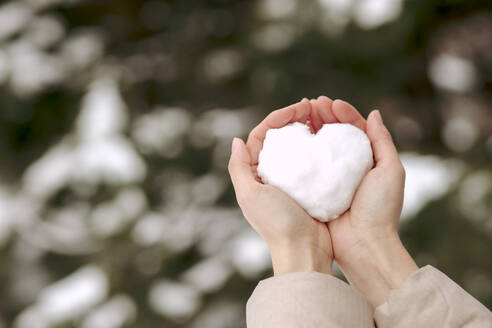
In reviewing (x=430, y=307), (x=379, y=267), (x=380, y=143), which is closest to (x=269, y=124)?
(x=380, y=143)

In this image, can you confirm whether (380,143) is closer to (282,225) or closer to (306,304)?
(282,225)

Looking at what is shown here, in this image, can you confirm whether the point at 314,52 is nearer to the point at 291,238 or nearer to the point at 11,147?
the point at 291,238

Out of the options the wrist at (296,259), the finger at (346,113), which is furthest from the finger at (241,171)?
the finger at (346,113)

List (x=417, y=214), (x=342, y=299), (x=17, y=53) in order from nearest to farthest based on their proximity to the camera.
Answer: (x=342, y=299) < (x=417, y=214) < (x=17, y=53)

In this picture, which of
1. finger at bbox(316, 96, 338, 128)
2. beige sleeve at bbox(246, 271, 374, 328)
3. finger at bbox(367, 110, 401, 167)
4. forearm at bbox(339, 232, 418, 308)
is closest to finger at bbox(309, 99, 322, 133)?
finger at bbox(316, 96, 338, 128)

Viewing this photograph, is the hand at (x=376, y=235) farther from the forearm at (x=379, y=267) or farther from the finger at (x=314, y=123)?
the finger at (x=314, y=123)

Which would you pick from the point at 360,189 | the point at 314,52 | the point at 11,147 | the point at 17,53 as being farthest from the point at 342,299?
the point at 17,53
